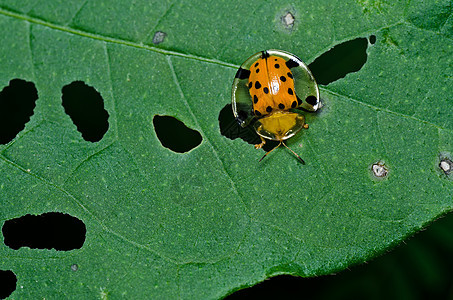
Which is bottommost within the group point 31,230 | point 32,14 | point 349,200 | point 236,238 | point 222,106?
point 31,230

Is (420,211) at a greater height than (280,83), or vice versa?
(280,83)

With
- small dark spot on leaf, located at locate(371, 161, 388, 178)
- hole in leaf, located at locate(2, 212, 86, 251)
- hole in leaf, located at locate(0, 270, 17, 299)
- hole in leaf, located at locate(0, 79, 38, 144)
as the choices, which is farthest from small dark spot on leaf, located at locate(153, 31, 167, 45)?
hole in leaf, located at locate(0, 270, 17, 299)

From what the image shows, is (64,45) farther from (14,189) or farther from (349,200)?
(349,200)

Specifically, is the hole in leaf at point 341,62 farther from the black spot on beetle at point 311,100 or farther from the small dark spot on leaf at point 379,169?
the small dark spot on leaf at point 379,169

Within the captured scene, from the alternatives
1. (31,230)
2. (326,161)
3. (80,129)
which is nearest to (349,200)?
(326,161)

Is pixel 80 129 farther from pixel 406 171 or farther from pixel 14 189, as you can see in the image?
pixel 406 171

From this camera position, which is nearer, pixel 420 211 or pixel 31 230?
pixel 420 211

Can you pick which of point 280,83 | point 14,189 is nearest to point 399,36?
point 280,83
